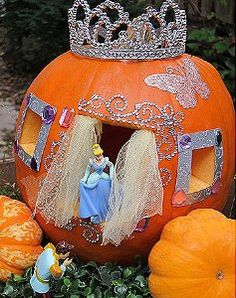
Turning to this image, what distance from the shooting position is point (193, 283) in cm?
199

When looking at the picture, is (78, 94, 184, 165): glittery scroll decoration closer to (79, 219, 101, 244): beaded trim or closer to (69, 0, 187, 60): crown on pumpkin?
(69, 0, 187, 60): crown on pumpkin

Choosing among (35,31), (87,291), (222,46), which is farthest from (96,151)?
(35,31)

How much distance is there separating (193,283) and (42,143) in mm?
749

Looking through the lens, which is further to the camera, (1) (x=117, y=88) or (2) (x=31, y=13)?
(2) (x=31, y=13)

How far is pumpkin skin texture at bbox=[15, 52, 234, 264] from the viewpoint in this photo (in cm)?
217

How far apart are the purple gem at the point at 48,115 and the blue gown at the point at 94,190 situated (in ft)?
0.78

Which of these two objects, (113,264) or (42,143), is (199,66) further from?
(113,264)

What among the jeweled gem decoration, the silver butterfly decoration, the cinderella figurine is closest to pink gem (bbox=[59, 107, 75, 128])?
the cinderella figurine

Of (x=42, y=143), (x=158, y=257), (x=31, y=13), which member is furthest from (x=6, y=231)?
(x=31, y=13)

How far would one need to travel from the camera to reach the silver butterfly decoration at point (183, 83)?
85.8 inches

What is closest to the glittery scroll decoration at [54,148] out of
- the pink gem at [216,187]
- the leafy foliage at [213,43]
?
the pink gem at [216,187]

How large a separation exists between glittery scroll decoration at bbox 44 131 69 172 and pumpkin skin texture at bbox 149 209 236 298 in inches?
21.0

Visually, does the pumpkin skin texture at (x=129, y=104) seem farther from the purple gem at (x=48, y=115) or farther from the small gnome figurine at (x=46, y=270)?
the small gnome figurine at (x=46, y=270)

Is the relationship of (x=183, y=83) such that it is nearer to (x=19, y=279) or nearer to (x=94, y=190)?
(x=94, y=190)
